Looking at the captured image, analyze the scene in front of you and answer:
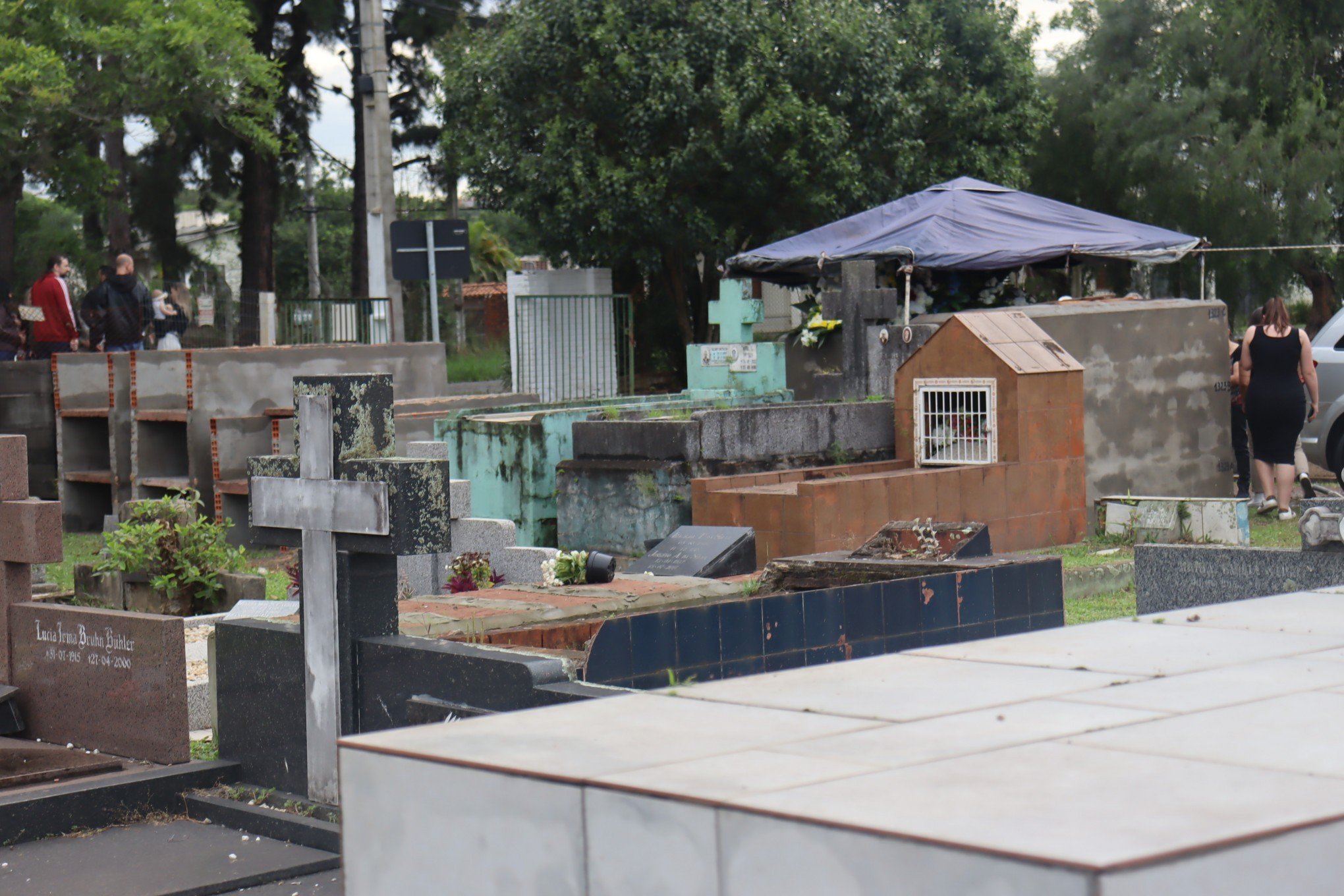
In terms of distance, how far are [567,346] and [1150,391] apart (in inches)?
421

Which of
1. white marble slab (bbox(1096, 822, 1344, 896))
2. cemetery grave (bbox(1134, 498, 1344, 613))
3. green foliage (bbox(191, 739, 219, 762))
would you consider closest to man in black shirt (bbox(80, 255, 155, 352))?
green foliage (bbox(191, 739, 219, 762))

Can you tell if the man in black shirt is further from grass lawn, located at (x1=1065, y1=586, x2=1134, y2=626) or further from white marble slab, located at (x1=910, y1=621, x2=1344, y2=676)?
white marble slab, located at (x1=910, y1=621, x2=1344, y2=676)

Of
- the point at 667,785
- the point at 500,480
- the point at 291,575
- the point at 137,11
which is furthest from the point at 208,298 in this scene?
the point at 667,785

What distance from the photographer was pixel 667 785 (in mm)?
2152

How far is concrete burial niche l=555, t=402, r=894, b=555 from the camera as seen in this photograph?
1198 centimetres

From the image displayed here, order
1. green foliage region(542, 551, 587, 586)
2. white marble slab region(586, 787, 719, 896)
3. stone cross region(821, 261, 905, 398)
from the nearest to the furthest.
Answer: white marble slab region(586, 787, 719, 896)
green foliage region(542, 551, 587, 586)
stone cross region(821, 261, 905, 398)

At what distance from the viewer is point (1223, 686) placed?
8.89 ft

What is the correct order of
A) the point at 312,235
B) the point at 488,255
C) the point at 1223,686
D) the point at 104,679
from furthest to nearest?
the point at 312,235, the point at 488,255, the point at 104,679, the point at 1223,686

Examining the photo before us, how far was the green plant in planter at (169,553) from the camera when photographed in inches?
361

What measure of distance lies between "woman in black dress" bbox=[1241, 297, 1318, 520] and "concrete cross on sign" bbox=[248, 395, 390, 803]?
9.57 m

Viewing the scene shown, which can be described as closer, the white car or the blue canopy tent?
the white car

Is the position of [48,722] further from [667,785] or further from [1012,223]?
[1012,223]

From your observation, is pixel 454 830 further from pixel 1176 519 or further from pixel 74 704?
pixel 1176 519

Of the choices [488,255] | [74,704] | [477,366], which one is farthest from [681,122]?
[488,255]
